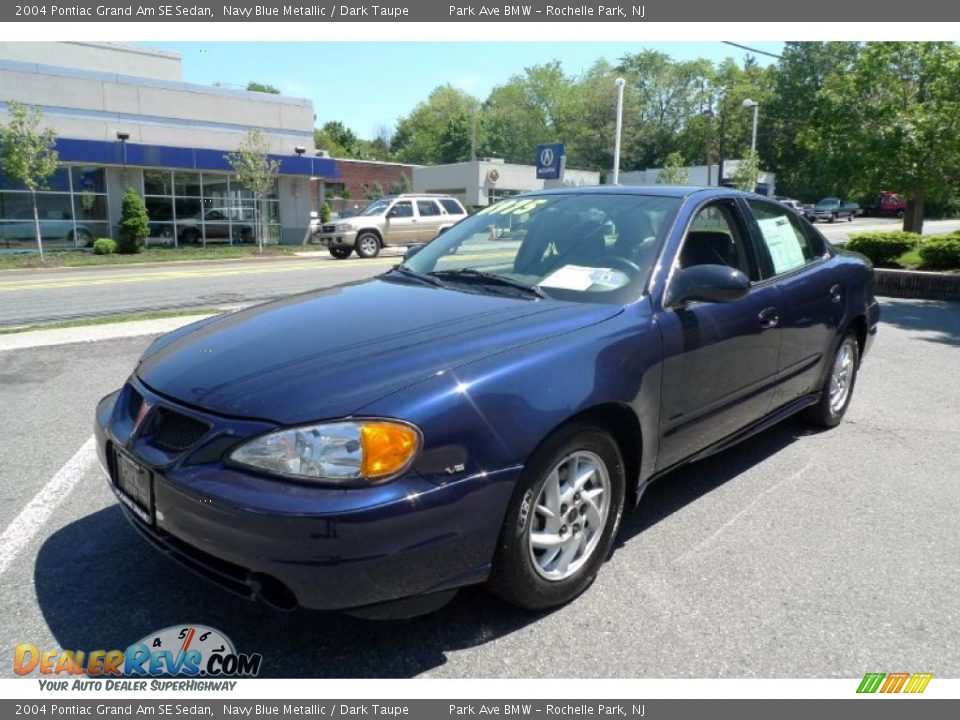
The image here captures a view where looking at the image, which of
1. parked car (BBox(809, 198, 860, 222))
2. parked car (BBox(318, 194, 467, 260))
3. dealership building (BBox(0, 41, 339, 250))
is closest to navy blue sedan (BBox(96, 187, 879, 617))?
parked car (BBox(318, 194, 467, 260))

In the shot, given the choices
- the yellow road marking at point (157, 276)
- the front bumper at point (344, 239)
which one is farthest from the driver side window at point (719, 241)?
the front bumper at point (344, 239)

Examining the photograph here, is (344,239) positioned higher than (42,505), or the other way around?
(344,239)

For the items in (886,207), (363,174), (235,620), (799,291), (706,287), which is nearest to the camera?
(235,620)

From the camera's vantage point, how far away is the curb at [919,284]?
11.6m

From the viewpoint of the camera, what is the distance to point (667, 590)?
9.81ft

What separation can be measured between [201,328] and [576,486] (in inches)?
75.0

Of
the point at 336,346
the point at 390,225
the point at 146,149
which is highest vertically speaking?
the point at 146,149

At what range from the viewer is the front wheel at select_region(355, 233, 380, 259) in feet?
75.0

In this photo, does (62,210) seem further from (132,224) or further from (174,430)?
(174,430)

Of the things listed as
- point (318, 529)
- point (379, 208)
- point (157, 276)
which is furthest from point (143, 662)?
point (379, 208)

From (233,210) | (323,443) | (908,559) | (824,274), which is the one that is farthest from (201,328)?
(233,210)

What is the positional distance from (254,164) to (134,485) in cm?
2603

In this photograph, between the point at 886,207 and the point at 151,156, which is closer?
the point at 151,156

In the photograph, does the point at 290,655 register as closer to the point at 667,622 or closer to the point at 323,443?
the point at 323,443
